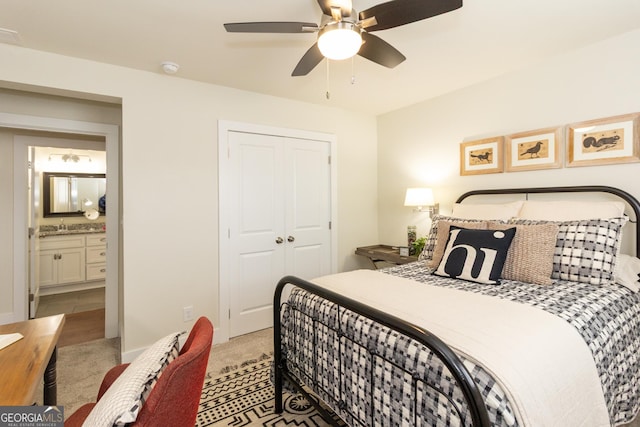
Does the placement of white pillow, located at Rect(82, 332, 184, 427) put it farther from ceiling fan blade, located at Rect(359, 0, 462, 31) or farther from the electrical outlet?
the electrical outlet

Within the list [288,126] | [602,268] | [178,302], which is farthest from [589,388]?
[288,126]

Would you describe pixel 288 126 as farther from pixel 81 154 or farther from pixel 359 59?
pixel 81 154

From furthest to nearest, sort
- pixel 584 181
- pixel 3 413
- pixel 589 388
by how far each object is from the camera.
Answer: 1. pixel 584 181
2. pixel 589 388
3. pixel 3 413

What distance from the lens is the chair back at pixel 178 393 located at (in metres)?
0.85

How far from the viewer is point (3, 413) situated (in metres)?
0.87

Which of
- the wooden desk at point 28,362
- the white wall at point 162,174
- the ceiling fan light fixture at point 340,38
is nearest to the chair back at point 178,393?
the wooden desk at point 28,362

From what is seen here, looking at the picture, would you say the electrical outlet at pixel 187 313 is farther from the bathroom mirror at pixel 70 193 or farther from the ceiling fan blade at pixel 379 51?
the bathroom mirror at pixel 70 193

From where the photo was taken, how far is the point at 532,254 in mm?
1937

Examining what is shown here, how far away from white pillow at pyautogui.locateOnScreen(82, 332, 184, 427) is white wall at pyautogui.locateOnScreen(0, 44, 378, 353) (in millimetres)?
1766

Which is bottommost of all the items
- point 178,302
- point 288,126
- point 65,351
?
point 65,351

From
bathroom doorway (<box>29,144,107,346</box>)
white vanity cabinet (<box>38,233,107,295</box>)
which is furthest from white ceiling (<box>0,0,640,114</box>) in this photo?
white vanity cabinet (<box>38,233,107,295</box>)

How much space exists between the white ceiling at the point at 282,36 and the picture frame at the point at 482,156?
59cm

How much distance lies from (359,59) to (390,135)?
5.08 ft

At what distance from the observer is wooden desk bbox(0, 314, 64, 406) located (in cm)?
94
